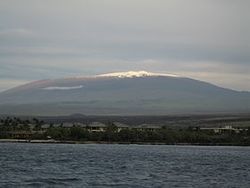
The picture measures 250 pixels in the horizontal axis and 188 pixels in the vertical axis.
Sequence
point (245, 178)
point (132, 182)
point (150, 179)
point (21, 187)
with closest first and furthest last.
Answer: point (21, 187)
point (132, 182)
point (150, 179)
point (245, 178)

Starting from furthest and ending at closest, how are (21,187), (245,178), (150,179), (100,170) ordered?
(100,170)
(245,178)
(150,179)
(21,187)

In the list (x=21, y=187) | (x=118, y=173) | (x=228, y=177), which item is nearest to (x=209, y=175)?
(x=228, y=177)

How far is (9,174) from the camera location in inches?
2724

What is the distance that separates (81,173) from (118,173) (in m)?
3.83

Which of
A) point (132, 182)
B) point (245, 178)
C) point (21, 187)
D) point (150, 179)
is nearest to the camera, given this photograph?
point (21, 187)

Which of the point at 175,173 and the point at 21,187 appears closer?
the point at 21,187

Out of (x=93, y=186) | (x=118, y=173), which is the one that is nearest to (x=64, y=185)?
(x=93, y=186)

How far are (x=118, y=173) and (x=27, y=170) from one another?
370 inches

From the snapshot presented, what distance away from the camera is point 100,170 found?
78500 mm

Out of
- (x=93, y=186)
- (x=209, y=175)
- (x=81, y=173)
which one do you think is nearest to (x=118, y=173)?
(x=81, y=173)

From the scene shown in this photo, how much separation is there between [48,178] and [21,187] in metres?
7.92

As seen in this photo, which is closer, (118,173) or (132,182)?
(132,182)

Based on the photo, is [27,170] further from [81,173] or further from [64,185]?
[64,185]

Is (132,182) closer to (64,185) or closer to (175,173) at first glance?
(64,185)
